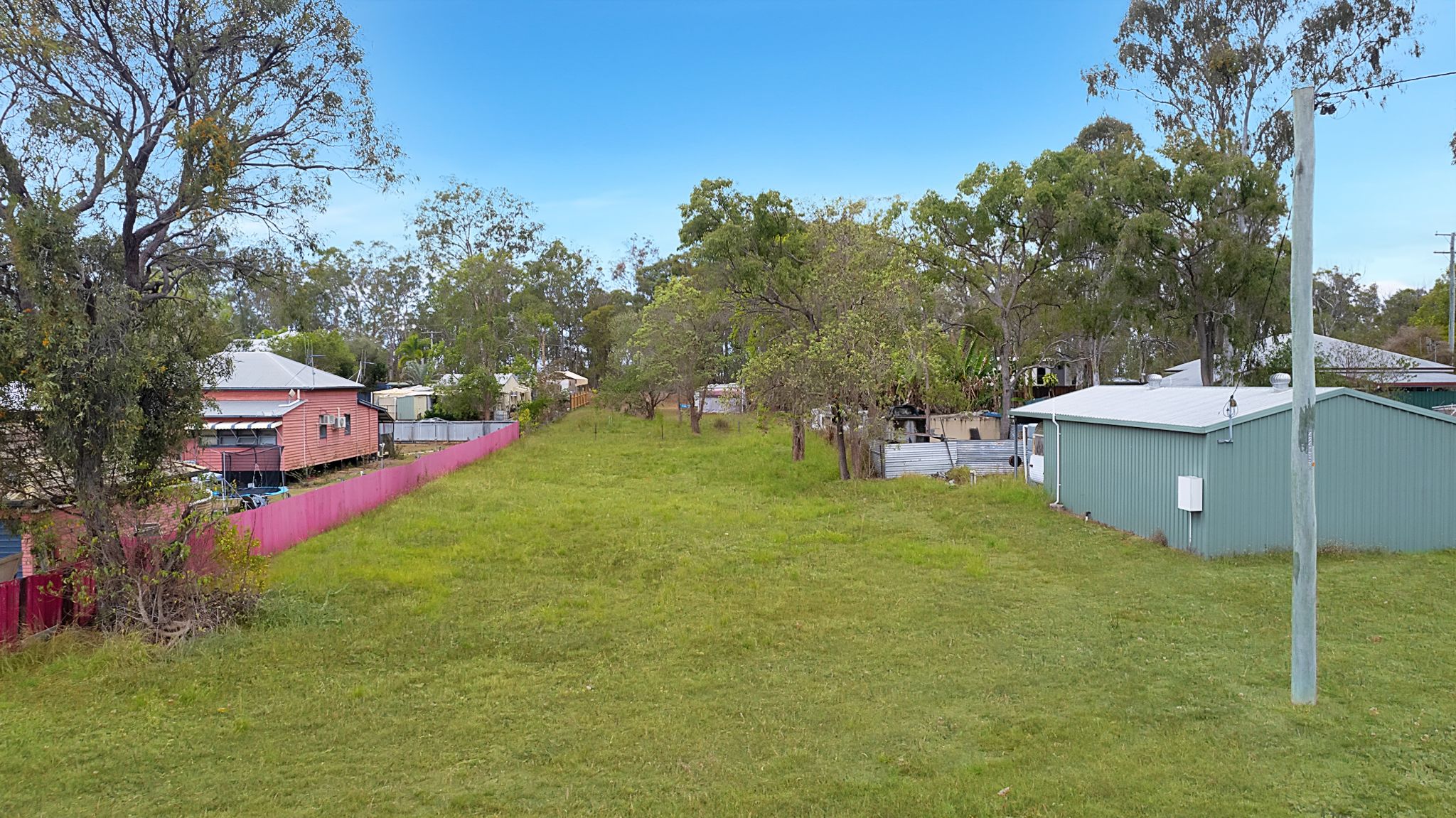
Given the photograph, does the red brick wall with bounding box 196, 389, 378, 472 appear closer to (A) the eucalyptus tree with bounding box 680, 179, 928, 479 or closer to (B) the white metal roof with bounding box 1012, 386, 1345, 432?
(A) the eucalyptus tree with bounding box 680, 179, 928, 479

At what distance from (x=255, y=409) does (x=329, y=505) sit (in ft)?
37.4

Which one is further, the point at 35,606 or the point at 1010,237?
the point at 1010,237

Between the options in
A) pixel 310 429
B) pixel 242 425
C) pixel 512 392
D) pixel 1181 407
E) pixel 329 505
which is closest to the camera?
pixel 1181 407

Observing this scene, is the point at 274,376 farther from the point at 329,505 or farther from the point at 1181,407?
the point at 1181,407

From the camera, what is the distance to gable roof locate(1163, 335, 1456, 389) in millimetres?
29719

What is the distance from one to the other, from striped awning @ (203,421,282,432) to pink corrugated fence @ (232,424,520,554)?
4.92 meters

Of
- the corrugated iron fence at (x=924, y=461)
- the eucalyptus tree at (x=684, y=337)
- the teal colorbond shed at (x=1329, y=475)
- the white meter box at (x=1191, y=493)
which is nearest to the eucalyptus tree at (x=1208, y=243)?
the corrugated iron fence at (x=924, y=461)

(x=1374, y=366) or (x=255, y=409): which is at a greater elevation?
(x=1374, y=366)

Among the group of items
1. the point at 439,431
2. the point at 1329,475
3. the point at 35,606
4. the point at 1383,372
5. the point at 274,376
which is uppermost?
the point at 274,376

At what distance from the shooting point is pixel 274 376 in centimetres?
2653

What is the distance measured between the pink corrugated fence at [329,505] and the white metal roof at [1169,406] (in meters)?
13.7

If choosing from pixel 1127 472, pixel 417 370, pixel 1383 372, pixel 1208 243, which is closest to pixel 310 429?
pixel 1127 472

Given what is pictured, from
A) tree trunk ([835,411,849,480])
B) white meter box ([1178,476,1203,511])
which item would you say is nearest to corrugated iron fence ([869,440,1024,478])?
tree trunk ([835,411,849,480])

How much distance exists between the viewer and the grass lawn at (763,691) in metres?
5.91
